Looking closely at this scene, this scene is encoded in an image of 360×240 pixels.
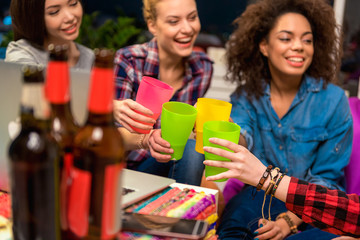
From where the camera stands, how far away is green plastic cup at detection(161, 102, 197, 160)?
1.06 meters

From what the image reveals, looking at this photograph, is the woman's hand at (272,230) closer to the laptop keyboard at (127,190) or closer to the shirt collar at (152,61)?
the laptop keyboard at (127,190)

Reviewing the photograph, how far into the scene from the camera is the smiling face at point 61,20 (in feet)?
5.87

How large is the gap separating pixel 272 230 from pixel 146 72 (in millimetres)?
931

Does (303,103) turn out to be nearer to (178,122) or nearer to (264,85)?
(264,85)

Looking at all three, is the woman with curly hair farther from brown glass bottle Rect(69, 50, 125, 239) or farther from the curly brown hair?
brown glass bottle Rect(69, 50, 125, 239)

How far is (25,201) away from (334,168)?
141 cm

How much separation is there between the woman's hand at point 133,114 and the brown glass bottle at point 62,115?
1.39 feet

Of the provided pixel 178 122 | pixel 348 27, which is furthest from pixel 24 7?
pixel 348 27

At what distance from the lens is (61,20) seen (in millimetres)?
1813

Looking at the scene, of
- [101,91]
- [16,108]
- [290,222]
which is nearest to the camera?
[101,91]

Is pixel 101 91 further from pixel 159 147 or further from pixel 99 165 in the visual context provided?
pixel 159 147

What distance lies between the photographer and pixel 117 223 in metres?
0.63

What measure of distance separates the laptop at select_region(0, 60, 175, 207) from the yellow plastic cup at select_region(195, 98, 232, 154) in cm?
22

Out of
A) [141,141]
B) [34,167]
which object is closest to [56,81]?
[34,167]
